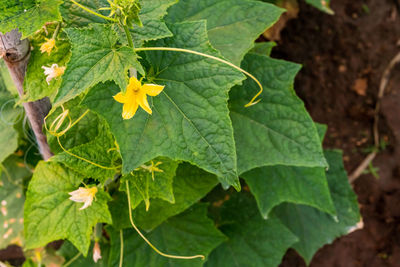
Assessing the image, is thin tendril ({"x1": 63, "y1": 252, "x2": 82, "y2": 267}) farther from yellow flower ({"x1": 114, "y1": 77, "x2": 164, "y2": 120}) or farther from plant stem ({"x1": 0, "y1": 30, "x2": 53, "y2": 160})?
yellow flower ({"x1": 114, "y1": 77, "x2": 164, "y2": 120})

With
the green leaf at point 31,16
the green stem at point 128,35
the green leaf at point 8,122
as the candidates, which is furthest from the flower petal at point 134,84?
the green leaf at point 8,122

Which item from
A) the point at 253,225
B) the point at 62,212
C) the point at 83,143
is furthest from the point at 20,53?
the point at 253,225

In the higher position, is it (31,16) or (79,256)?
(31,16)

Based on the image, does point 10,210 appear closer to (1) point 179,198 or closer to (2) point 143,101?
(1) point 179,198

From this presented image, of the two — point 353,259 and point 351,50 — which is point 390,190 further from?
point 351,50

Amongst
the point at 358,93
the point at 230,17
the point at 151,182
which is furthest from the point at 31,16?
the point at 358,93
